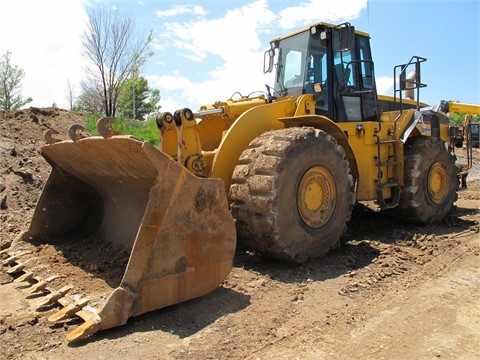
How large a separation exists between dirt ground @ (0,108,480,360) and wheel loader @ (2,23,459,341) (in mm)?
143

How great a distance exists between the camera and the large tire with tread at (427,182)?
6.42 m

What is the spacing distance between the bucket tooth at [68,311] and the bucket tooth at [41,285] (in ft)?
1.93

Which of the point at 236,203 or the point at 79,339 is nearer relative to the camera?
the point at 79,339

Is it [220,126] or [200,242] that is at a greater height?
[220,126]

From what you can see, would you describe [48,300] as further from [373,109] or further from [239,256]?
[373,109]

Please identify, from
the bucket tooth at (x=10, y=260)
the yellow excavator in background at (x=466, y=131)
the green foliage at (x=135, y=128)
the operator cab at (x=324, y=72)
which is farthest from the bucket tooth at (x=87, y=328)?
the green foliage at (x=135, y=128)

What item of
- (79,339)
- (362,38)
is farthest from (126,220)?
(362,38)

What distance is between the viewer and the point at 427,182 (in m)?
6.68

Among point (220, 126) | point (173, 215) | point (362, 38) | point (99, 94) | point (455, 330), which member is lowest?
point (455, 330)

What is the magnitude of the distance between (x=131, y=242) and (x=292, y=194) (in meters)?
1.65

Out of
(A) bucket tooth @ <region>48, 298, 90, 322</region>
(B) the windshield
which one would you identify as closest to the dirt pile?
(A) bucket tooth @ <region>48, 298, 90, 322</region>

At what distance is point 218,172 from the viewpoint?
4.61 meters

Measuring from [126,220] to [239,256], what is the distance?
1.27 metres

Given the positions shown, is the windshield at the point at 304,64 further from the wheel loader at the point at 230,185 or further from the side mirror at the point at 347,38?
the side mirror at the point at 347,38
